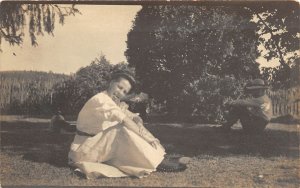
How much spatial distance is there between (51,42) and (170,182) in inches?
73.3

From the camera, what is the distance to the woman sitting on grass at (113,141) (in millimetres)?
5180

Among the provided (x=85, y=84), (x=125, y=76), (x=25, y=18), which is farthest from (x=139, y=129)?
(x=25, y=18)

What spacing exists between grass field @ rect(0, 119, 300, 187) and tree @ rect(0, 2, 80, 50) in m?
0.88

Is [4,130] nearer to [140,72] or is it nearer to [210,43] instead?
[140,72]

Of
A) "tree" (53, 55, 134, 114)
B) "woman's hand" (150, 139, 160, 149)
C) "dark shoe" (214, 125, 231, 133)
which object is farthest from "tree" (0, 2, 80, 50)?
"dark shoe" (214, 125, 231, 133)

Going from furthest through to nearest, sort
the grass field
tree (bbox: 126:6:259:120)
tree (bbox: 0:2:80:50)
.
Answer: tree (bbox: 0:2:80:50) < tree (bbox: 126:6:259:120) < the grass field

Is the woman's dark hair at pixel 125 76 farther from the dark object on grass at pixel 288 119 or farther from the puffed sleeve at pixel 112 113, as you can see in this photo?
the dark object on grass at pixel 288 119

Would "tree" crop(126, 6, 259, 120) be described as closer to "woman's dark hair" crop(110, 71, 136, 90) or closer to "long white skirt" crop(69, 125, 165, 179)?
"woman's dark hair" crop(110, 71, 136, 90)

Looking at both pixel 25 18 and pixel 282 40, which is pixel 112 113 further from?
pixel 282 40

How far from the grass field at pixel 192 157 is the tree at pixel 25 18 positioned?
0.88 m

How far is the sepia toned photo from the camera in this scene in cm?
518

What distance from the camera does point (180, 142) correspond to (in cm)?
525

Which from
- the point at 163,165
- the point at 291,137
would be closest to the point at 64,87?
the point at 163,165

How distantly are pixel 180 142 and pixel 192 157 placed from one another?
19 centimetres
